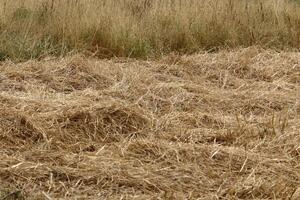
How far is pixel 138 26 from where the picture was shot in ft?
24.3

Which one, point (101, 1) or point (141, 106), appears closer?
point (141, 106)

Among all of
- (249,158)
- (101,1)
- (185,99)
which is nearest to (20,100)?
(185,99)

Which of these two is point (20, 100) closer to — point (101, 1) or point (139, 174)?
point (139, 174)

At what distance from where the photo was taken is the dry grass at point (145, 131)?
308 cm

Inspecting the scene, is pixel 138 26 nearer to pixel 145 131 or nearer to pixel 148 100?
pixel 148 100

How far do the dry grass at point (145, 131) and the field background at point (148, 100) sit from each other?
10 millimetres

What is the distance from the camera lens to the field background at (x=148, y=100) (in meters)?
3.13

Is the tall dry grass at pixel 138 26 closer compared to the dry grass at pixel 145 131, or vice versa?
the dry grass at pixel 145 131

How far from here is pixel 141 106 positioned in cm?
449

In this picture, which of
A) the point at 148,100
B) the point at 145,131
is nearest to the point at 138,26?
the point at 148,100

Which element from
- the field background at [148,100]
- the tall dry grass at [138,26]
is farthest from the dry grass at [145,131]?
the tall dry grass at [138,26]

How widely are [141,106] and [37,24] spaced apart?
323 cm

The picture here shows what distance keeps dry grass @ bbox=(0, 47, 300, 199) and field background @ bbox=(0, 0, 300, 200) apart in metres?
0.01

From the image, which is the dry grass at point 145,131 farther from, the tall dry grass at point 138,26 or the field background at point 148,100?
the tall dry grass at point 138,26
